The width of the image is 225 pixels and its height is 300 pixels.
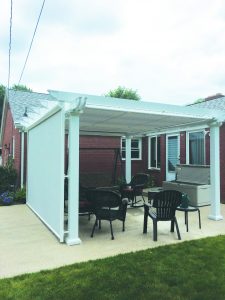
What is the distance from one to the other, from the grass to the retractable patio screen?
154cm

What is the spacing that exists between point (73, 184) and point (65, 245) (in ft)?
3.75

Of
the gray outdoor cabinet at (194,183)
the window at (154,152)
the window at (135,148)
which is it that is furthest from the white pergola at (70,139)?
the window at (135,148)

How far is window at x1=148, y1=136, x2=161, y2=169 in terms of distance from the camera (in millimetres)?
13430

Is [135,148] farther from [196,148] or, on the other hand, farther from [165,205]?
[165,205]

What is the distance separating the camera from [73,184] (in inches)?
204

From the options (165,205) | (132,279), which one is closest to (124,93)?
(165,205)

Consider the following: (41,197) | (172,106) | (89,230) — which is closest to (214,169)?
(172,106)

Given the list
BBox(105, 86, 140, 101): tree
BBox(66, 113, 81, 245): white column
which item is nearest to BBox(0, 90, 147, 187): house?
BBox(66, 113, 81, 245): white column

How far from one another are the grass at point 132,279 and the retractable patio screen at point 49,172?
154cm

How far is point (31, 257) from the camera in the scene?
4441 millimetres

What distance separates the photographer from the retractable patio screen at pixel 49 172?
533 centimetres

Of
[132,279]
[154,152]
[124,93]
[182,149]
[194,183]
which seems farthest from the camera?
[124,93]

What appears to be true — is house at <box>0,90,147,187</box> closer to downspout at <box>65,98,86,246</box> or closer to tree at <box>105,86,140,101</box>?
downspout at <box>65,98,86,246</box>

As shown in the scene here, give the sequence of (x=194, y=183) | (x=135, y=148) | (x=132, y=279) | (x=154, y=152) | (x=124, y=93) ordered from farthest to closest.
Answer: (x=124, y=93) → (x=135, y=148) → (x=154, y=152) → (x=194, y=183) → (x=132, y=279)
